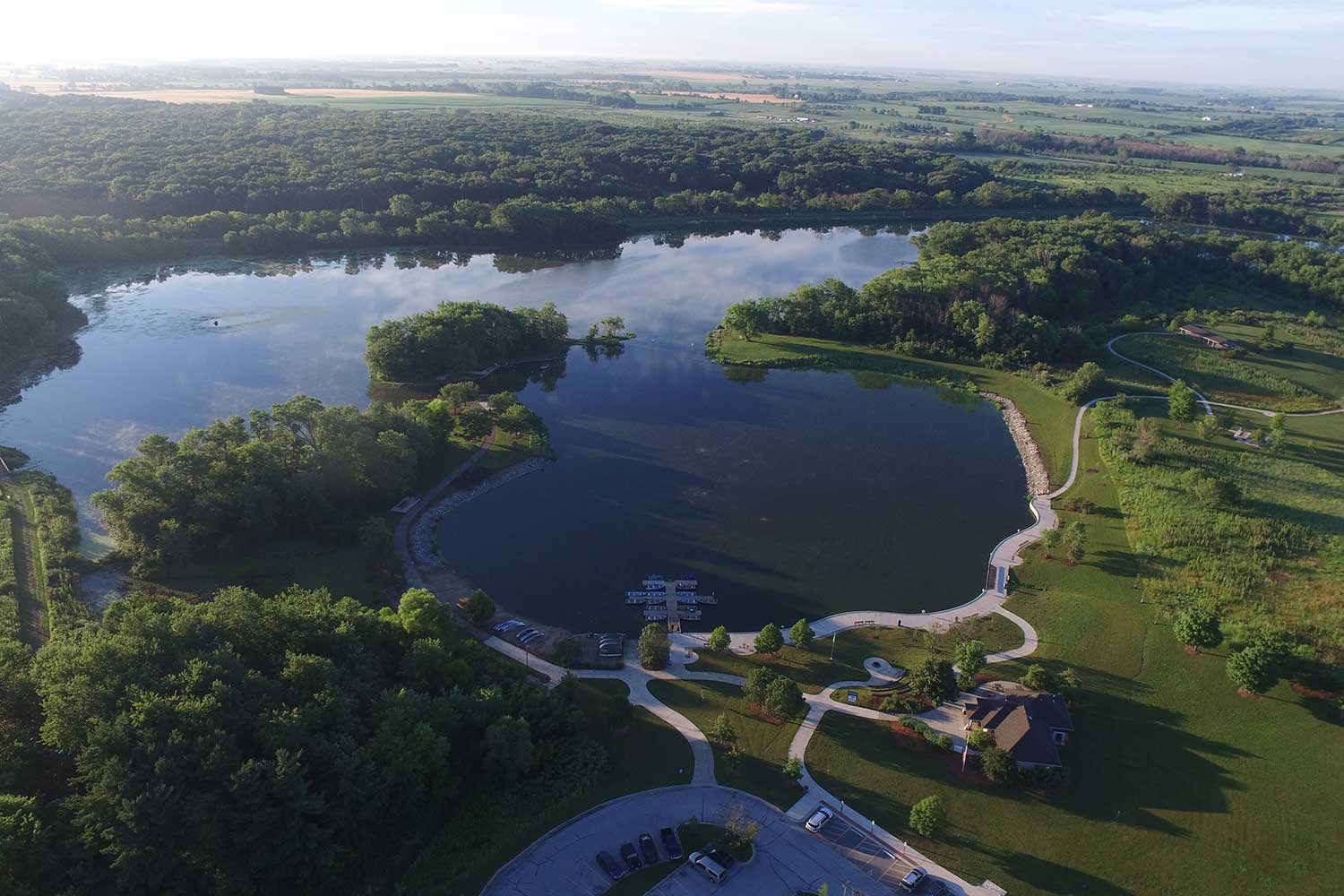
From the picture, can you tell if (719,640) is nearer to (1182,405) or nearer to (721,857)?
(721,857)

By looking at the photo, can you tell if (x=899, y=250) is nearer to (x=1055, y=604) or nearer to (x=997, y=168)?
(x=997, y=168)

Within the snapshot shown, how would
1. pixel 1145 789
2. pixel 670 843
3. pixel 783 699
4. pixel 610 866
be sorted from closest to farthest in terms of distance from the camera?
1. pixel 610 866
2. pixel 670 843
3. pixel 1145 789
4. pixel 783 699

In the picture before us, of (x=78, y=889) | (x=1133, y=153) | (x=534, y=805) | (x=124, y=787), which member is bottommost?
(x=534, y=805)

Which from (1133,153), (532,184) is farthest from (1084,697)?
(1133,153)

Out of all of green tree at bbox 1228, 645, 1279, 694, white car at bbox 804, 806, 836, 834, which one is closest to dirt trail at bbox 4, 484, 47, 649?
white car at bbox 804, 806, 836, 834

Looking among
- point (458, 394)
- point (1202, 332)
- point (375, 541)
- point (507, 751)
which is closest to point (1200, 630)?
point (507, 751)

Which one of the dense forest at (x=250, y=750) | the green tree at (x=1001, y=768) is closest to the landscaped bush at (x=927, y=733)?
the green tree at (x=1001, y=768)
